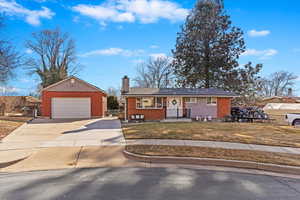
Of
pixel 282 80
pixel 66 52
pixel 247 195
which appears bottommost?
pixel 247 195

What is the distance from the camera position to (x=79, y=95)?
838 inches

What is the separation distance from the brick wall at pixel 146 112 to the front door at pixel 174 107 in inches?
24.3

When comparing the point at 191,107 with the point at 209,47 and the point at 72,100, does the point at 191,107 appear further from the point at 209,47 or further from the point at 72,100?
the point at 209,47

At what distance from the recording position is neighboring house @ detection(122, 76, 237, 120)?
728 inches

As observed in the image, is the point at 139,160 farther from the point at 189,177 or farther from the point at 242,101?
the point at 242,101

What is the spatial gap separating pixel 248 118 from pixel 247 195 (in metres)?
17.0

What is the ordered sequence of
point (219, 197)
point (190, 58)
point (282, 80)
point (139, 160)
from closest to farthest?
point (219, 197) < point (139, 160) < point (190, 58) < point (282, 80)

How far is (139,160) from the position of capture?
20.8 ft

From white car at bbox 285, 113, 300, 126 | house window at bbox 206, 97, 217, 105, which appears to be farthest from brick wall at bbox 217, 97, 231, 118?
white car at bbox 285, 113, 300, 126

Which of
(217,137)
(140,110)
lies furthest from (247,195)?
(140,110)

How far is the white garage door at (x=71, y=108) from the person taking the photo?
20.9 m

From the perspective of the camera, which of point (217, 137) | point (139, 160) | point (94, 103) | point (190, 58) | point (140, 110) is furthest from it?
point (190, 58)

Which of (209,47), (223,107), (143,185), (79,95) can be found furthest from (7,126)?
(209,47)

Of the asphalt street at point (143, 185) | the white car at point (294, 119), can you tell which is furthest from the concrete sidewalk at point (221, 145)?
the white car at point (294, 119)
